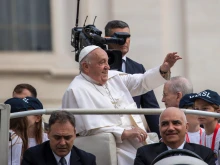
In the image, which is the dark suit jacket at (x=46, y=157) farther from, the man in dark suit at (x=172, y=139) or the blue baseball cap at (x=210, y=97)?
the blue baseball cap at (x=210, y=97)

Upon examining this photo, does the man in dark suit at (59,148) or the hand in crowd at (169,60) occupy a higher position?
the hand in crowd at (169,60)

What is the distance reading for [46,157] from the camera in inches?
429

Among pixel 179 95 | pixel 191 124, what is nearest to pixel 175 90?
pixel 179 95

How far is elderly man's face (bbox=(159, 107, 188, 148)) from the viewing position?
10930 mm

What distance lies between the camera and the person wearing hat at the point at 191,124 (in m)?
12.0

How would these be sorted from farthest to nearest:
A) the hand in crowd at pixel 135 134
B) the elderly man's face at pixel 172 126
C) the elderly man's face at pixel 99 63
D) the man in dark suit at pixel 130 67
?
1. the man in dark suit at pixel 130 67
2. the elderly man's face at pixel 99 63
3. the hand in crowd at pixel 135 134
4. the elderly man's face at pixel 172 126

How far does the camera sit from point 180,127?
10969 millimetres

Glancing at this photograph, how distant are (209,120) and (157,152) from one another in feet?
3.29

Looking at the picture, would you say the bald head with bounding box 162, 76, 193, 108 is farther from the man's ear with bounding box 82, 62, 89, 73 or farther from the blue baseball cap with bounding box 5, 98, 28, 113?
the blue baseball cap with bounding box 5, 98, 28, 113

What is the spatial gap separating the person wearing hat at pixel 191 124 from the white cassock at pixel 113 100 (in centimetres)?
33

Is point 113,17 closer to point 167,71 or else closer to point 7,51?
point 7,51

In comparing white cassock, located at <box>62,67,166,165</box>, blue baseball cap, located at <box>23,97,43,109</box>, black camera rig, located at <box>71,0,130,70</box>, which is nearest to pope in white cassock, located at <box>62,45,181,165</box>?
white cassock, located at <box>62,67,166,165</box>

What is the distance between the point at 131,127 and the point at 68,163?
119 cm

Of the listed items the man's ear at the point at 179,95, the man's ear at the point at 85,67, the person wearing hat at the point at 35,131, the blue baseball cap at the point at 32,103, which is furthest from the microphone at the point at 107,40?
the person wearing hat at the point at 35,131
